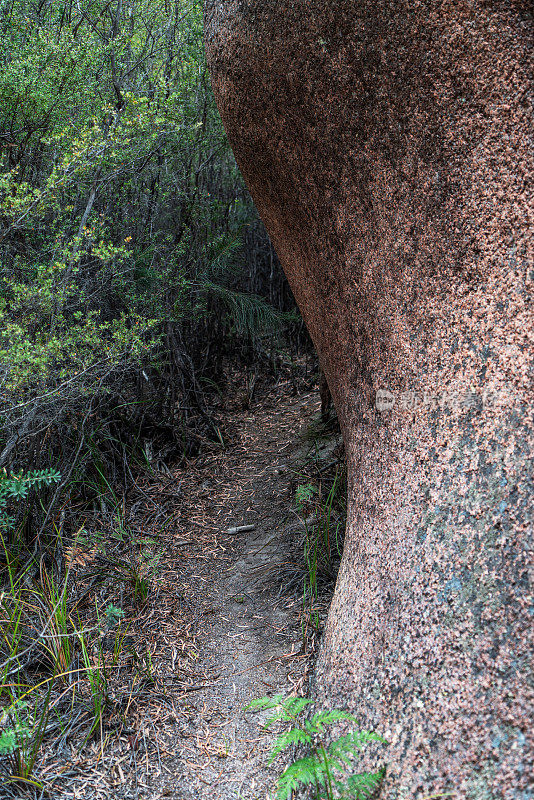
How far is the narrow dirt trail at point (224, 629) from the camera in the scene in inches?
80.7

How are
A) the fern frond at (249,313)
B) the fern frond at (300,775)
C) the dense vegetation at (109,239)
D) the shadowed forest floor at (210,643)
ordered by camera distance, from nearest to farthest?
the fern frond at (300,775), the shadowed forest floor at (210,643), the dense vegetation at (109,239), the fern frond at (249,313)

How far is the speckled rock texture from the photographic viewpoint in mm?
1574

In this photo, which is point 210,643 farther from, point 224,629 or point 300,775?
point 300,775

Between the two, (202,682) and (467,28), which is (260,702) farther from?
(467,28)

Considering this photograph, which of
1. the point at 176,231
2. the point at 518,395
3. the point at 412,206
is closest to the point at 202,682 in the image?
the point at 518,395

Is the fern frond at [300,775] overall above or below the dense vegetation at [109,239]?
below

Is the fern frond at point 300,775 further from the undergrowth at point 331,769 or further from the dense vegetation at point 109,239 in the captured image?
the dense vegetation at point 109,239

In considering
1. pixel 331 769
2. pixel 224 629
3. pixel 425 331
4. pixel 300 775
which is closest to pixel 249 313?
pixel 224 629

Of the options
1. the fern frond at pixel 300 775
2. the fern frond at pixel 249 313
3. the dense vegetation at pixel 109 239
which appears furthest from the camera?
the fern frond at pixel 249 313

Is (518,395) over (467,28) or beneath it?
beneath

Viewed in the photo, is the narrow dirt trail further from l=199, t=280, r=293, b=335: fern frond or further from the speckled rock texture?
l=199, t=280, r=293, b=335: fern frond

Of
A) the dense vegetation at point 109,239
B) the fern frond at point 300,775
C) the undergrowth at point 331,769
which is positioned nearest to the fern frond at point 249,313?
the dense vegetation at point 109,239

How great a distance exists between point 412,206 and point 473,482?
2.98 ft

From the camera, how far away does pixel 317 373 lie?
20.1ft
